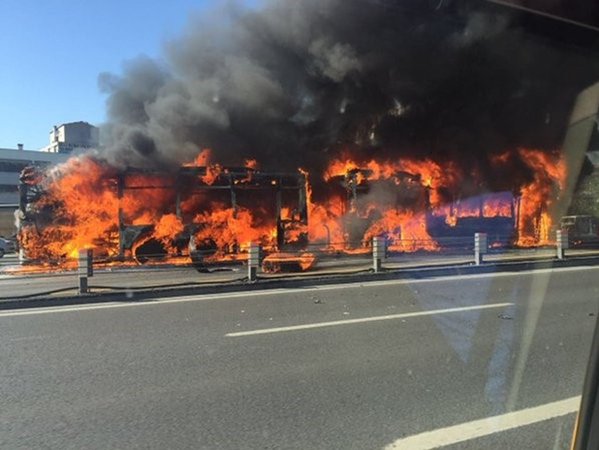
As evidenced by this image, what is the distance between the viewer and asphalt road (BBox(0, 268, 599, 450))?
364 centimetres

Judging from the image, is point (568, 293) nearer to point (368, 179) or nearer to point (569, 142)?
point (368, 179)

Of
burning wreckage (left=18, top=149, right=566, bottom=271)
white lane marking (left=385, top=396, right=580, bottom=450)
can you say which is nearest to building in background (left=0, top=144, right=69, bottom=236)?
burning wreckage (left=18, top=149, right=566, bottom=271)

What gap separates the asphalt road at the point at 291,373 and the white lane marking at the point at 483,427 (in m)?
0.02

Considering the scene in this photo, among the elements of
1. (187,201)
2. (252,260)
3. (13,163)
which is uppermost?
(13,163)

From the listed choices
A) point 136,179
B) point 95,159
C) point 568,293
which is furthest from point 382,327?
point 95,159

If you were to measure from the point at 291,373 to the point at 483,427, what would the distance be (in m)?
1.70

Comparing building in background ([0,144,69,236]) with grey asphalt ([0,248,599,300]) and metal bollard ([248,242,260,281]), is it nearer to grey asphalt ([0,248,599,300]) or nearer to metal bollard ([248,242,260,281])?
grey asphalt ([0,248,599,300])

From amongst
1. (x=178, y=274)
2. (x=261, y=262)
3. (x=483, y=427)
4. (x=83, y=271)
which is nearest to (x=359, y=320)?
(x=483, y=427)

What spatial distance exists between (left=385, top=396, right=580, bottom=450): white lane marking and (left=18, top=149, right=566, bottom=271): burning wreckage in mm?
9651

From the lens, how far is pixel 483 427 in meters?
3.69

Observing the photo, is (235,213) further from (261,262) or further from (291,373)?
(291,373)

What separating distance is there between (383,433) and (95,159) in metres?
16.5

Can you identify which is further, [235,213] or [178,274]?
[235,213]

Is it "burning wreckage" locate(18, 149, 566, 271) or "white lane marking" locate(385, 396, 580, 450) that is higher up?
"burning wreckage" locate(18, 149, 566, 271)
